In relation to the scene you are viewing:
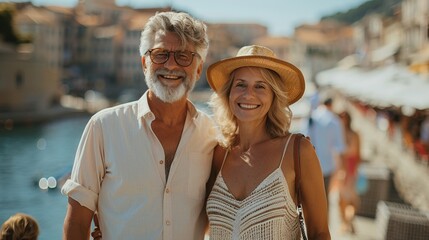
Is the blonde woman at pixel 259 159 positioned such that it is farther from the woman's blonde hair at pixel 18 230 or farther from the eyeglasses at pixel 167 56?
the woman's blonde hair at pixel 18 230

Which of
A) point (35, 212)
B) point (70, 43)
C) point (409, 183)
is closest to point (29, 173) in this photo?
point (35, 212)

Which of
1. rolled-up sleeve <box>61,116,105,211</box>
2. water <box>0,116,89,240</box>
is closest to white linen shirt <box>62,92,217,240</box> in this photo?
rolled-up sleeve <box>61,116,105,211</box>

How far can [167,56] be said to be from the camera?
7.81 feet

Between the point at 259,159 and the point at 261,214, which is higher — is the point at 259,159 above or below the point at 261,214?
above

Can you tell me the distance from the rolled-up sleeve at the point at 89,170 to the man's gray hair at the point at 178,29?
434mm

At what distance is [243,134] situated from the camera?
8.36ft

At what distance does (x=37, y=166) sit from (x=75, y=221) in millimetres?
21117

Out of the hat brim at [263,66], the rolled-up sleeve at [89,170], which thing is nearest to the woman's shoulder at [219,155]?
the hat brim at [263,66]

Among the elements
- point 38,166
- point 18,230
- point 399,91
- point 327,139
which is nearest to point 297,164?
point 18,230

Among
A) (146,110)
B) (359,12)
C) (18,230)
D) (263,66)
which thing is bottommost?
(18,230)

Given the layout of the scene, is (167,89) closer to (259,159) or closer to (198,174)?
(198,174)

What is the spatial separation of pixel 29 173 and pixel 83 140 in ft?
63.9

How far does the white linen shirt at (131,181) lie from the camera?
89.2 inches

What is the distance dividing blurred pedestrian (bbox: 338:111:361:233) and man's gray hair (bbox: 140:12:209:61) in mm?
3985
